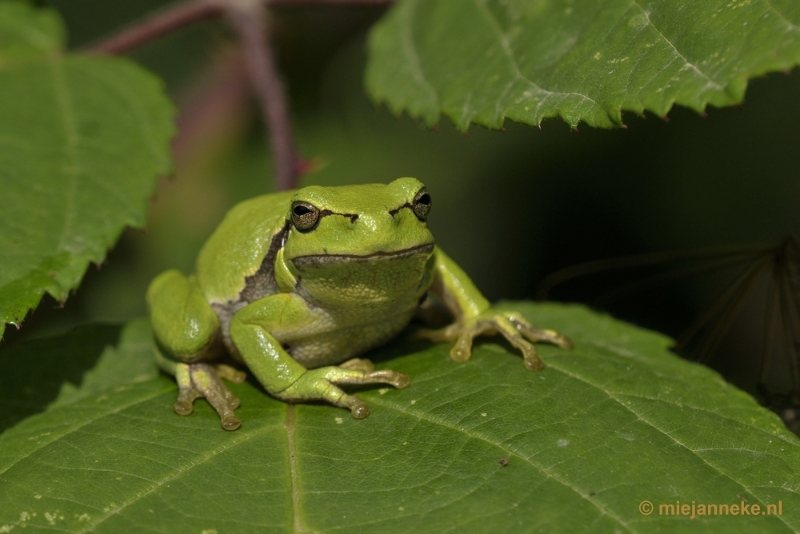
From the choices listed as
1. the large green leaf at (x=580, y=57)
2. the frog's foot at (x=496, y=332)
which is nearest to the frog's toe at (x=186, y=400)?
the frog's foot at (x=496, y=332)

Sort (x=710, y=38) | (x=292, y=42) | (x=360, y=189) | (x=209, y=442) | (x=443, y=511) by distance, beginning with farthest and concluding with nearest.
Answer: (x=292, y=42) < (x=360, y=189) < (x=209, y=442) < (x=710, y=38) < (x=443, y=511)

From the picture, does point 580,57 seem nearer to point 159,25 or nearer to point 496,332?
point 496,332

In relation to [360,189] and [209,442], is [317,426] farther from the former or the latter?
[360,189]

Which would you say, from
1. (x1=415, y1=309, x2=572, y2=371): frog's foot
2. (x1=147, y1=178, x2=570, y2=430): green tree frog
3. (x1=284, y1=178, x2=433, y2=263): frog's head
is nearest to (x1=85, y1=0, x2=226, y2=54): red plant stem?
(x1=147, y1=178, x2=570, y2=430): green tree frog

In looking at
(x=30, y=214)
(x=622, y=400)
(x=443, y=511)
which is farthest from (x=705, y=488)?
(x=30, y=214)

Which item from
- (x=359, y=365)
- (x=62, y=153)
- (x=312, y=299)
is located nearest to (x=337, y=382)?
(x=359, y=365)

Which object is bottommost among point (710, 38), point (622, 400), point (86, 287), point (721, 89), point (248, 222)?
point (86, 287)
